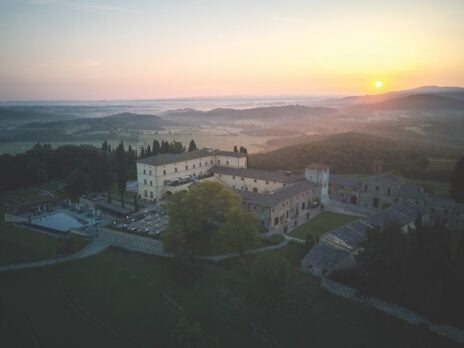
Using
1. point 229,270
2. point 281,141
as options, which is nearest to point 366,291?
point 229,270

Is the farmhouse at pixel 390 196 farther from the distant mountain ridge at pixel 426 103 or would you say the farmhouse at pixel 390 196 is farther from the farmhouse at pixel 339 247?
the distant mountain ridge at pixel 426 103

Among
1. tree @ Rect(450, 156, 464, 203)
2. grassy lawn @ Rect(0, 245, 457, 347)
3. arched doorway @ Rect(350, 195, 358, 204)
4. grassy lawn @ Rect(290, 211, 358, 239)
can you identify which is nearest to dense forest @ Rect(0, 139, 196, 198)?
grassy lawn @ Rect(0, 245, 457, 347)

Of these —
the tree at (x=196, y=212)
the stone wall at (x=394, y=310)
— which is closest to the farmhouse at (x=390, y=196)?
the stone wall at (x=394, y=310)

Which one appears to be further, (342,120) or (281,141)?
(342,120)

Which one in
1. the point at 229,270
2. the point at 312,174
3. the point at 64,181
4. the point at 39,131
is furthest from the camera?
the point at 39,131

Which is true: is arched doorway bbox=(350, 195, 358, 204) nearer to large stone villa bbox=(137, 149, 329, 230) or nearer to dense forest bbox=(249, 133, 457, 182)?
large stone villa bbox=(137, 149, 329, 230)

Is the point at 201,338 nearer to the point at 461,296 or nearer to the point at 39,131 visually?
the point at 461,296
